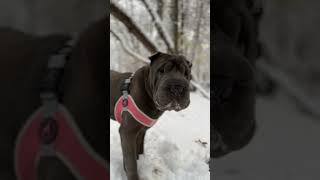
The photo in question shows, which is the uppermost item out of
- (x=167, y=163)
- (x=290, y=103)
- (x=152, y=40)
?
(x=290, y=103)

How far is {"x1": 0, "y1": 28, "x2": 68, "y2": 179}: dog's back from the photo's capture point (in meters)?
0.21

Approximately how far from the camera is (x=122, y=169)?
953mm

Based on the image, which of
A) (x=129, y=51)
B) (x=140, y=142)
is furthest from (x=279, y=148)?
(x=140, y=142)

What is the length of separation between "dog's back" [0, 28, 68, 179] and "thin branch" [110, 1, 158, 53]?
0.63 meters

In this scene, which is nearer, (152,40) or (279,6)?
(279,6)

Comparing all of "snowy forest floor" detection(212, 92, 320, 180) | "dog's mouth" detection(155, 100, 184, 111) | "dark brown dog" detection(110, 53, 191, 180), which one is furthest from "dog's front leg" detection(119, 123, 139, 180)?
"snowy forest floor" detection(212, 92, 320, 180)

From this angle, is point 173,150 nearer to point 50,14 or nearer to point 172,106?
point 172,106

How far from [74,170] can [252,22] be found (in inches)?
5.8

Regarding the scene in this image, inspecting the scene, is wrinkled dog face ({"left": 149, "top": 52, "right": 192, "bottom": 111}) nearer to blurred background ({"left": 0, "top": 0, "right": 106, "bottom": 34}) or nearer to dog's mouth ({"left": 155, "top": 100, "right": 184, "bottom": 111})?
dog's mouth ({"left": 155, "top": 100, "right": 184, "bottom": 111})

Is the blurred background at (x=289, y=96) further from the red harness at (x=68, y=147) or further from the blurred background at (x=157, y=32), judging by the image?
the blurred background at (x=157, y=32)

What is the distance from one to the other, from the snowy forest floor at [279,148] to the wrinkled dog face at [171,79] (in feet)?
1.59

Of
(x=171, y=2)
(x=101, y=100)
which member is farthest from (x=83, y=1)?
(x=171, y=2)

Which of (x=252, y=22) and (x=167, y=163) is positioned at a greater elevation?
(x=252, y=22)

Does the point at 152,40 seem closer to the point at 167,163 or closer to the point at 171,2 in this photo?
the point at 171,2
